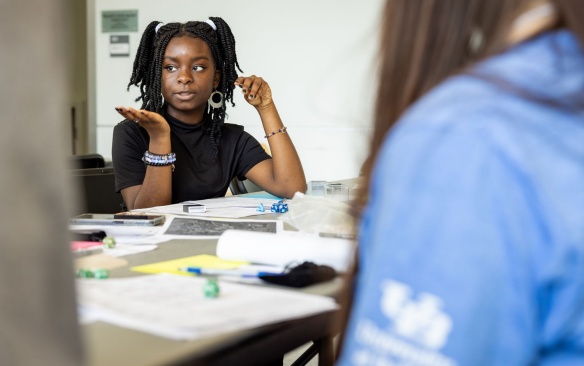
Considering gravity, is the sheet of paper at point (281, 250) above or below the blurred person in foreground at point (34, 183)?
below

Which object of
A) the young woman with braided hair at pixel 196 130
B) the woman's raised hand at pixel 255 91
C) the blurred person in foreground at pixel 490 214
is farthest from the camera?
the woman's raised hand at pixel 255 91

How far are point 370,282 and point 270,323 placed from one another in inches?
11.5

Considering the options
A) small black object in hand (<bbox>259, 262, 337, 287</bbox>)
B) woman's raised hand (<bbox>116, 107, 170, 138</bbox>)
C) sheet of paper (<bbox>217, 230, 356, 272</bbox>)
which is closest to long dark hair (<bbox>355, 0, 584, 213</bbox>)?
small black object in hand (<bbox>259, 262, 337, 287</bbox>)

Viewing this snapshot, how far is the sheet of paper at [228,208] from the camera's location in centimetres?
195

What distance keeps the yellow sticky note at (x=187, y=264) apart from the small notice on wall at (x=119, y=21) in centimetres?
397

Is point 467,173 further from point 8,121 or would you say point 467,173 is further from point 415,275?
point 8,121

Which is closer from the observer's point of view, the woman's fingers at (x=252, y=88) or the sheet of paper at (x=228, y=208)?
the sheet of paper at (x=228, y=208)

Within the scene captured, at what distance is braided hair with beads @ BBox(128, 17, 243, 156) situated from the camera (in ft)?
8.87

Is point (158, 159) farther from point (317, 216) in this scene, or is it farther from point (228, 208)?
point (317, 216)

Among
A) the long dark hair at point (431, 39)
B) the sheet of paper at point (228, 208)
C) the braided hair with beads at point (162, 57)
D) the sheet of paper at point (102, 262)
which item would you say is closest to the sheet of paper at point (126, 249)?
the sheet of paper at point (102, 262)

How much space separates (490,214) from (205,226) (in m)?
1.15

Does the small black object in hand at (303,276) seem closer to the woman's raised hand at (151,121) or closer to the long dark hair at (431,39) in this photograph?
the long dark hair at (431,39)

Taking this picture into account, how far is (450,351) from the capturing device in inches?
20.6

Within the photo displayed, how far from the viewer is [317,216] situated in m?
1.71
